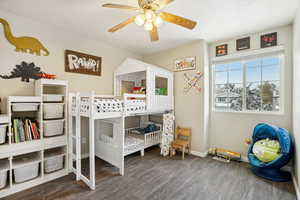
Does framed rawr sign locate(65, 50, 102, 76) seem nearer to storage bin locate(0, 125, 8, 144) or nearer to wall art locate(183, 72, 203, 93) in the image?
storage bin locate(0, 125, 8, 144)

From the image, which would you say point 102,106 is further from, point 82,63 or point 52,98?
point 82,63

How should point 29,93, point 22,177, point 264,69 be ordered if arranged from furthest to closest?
point 264,69, point 29,93, point 22,177

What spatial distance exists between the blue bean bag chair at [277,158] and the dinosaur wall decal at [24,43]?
416cm

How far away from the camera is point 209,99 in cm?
342

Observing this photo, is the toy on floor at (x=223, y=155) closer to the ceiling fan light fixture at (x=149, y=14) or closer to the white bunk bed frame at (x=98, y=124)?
the white bunk bed frame at (x=98, y=124)

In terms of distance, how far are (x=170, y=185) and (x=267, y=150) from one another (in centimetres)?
171

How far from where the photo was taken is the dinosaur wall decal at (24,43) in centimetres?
221

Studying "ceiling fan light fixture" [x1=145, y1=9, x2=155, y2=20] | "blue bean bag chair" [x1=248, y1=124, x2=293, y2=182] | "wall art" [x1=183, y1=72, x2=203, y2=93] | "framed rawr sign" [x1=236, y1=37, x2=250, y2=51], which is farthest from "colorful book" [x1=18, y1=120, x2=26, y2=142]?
"framed rawr sign" [x1=236, y1=37, x2=250, y2=51]

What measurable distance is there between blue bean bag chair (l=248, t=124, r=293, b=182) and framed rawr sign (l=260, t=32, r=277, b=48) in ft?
4.99

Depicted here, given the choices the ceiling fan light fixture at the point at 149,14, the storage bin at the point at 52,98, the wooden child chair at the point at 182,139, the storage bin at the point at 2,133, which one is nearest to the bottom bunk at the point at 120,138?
the wooden child chair at the point at 182,139

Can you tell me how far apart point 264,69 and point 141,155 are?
3152 mm

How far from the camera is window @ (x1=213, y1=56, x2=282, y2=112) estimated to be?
2756mm

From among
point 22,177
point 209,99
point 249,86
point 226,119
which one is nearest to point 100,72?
point 22,177

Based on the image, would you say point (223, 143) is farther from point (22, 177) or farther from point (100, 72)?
point (22, 177)
